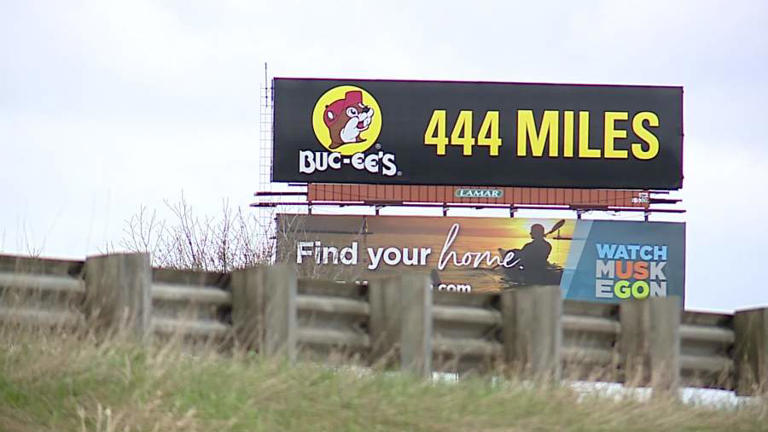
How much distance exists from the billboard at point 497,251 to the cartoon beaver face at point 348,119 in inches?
102

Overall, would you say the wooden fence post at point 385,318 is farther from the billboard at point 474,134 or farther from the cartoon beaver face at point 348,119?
the cartoon beaver face at point 348,119

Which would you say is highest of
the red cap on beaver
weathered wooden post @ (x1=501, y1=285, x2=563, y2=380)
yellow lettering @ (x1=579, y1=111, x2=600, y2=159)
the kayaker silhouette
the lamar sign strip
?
the red cap on beaver

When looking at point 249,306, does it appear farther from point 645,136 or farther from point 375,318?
point 645,136

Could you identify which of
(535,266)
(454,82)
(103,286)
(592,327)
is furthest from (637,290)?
(103,286)

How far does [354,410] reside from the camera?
10859 mm

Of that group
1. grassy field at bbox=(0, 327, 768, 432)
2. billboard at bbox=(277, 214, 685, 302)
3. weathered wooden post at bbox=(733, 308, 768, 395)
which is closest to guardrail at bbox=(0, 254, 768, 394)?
weathered wooden post at bbox=(733, 308, 768, 395)

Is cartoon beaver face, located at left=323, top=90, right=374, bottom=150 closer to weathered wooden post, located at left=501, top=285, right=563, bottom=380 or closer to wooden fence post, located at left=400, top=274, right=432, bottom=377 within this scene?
weathered wooden post, located at left=501, top=285, right=563, bottom=380

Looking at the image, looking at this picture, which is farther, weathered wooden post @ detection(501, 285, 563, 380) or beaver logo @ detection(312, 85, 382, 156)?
beaver logo @ detection(312, 85, 382, 156)

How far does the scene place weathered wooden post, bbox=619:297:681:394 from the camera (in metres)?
14.3

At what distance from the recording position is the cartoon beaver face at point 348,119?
46656mm

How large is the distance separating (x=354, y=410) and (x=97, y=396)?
1912 millimetres

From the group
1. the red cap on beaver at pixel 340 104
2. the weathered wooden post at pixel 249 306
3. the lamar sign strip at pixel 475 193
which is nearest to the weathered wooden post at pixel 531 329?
the weathered wooden post at pixel 249 306

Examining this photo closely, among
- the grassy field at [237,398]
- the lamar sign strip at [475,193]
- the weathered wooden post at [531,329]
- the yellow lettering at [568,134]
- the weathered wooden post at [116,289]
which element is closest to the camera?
the grassy field at [237,398]

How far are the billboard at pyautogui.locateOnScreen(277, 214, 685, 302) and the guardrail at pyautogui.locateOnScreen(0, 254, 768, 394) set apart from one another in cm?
3070
